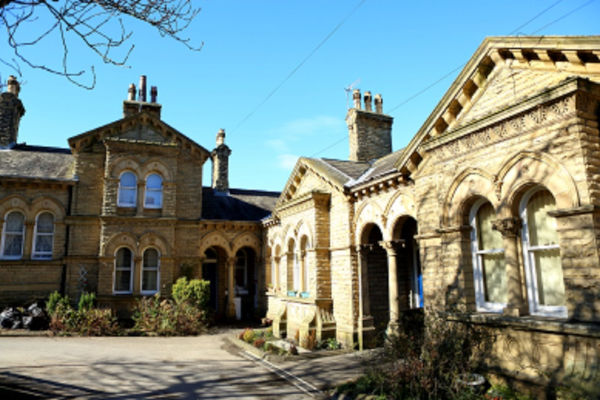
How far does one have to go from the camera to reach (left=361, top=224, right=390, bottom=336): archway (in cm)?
1209

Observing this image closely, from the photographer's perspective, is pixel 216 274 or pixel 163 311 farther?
pixel 216 274

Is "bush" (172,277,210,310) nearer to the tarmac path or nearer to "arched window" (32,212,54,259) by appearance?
the tarmac path

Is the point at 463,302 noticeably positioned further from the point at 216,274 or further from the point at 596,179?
the point at 216,274

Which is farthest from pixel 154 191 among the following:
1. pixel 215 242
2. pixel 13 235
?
pixel 13 235

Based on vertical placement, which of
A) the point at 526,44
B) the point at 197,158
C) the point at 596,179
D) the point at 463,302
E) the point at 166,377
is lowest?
the point at 166,377

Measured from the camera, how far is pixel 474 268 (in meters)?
7.98

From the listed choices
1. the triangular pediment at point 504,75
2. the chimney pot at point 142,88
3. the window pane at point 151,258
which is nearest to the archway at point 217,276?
the window pane at point 151,258

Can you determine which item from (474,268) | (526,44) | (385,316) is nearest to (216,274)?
(385,316)

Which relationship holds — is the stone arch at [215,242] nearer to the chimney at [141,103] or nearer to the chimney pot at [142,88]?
the chimney at [141,103]

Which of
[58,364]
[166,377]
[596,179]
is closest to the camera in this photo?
[596,179]

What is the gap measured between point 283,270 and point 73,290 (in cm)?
865

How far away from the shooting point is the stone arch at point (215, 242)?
62.3 ft

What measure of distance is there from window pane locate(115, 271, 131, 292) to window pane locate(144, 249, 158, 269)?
2.72 feet

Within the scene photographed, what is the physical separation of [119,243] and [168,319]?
4088mm
